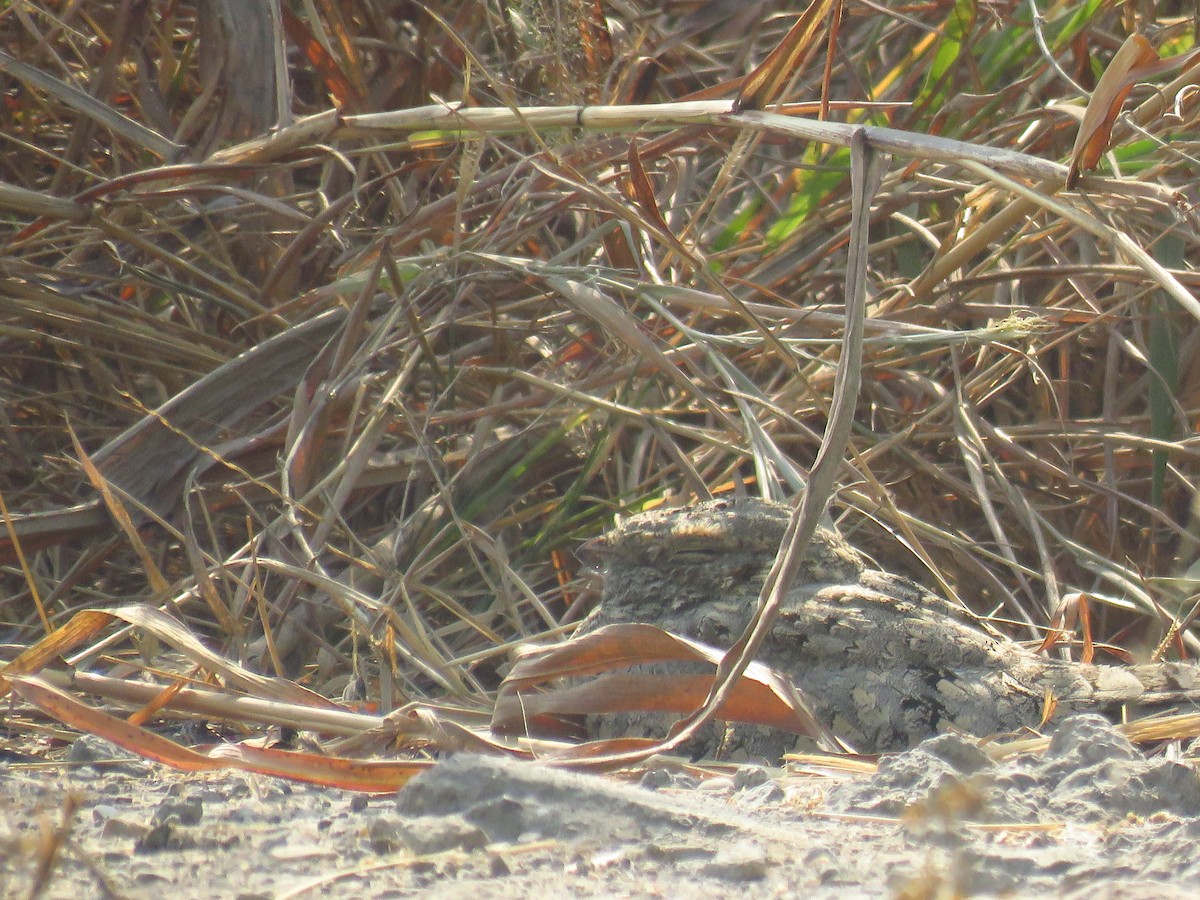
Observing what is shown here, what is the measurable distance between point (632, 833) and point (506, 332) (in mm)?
1972

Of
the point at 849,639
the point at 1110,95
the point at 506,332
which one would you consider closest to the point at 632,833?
the point at 849,639

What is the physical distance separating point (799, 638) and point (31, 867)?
3.62ft

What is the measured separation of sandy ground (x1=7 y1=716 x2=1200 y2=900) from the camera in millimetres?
1121

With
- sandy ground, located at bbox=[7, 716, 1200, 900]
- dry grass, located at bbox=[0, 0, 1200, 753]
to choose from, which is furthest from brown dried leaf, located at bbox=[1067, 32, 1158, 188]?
dry grass, located at bbox=[0, 0, 1200, 753]

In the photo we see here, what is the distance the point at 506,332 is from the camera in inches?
122

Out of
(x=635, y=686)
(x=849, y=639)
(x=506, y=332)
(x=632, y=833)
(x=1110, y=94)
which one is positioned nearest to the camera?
(x=632, y=833)

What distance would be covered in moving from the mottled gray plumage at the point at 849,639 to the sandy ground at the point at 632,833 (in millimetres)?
360

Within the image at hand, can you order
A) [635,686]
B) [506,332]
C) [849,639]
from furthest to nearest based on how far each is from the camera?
1. [506,332]
2. [849,639]
3. [635,686]

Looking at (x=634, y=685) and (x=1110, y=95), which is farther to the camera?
(x=634, y=685)

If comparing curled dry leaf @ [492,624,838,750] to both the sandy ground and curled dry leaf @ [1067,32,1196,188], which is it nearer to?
the sandy ground

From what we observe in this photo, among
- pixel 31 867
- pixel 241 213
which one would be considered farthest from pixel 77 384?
pixel 31 867

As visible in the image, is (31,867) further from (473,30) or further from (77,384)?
(473,30)

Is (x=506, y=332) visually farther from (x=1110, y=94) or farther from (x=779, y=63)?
(x=1110, y=94)

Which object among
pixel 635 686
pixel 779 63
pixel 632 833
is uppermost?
pixel 779 63
